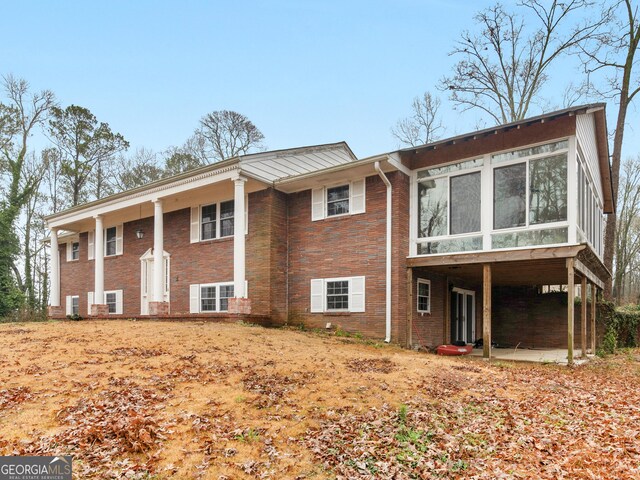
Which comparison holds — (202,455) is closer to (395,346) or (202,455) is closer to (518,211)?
(395,346)

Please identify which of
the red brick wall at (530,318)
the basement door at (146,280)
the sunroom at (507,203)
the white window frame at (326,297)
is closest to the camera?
the sunroom at (507,203)

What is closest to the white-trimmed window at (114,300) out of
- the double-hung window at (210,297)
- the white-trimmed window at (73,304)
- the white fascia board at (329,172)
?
the white-trimmed window at (73,304)

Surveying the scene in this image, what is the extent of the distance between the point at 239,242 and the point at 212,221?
11.6 feet

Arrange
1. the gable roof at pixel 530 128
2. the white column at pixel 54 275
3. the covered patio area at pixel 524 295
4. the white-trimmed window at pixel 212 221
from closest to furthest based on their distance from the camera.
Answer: the gable roof at pixel 530 128, the covered patio area at pixel 524 295, the white-trimmed window at pixel 212 221, the white column at pixel 54 275

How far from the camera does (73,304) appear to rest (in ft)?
74.6

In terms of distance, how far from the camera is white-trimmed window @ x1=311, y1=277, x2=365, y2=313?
13.4 metres

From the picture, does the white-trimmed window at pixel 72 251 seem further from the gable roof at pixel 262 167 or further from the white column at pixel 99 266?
the white column at pixel 99 266

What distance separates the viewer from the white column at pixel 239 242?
13.3 metres

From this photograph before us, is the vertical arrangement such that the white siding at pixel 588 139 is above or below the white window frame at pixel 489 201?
above

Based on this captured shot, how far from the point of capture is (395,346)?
1237cm

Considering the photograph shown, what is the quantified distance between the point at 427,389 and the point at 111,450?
4683 millimetres

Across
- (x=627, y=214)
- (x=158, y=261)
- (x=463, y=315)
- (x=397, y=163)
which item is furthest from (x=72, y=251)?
(x=627, y=214)

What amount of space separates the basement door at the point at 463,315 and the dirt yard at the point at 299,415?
21.3 ft

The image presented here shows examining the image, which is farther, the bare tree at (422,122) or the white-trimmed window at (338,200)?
the bare tree at (422,122)
